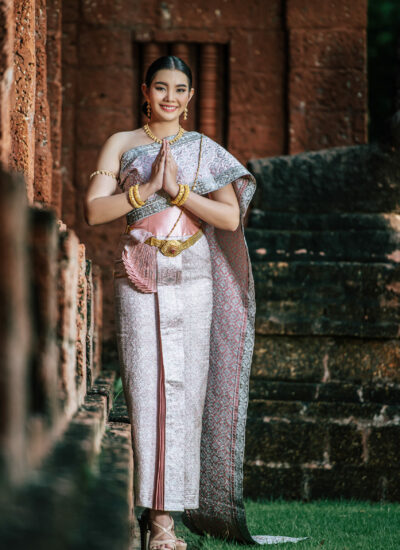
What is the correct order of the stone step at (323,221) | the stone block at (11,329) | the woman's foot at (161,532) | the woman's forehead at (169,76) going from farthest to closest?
the stone step at (323,221), the woman's forehead at (169,76), the woman's foot at (161,532), the stone block at (11,329)

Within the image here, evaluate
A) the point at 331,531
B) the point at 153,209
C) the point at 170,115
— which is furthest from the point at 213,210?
the point at 331,531

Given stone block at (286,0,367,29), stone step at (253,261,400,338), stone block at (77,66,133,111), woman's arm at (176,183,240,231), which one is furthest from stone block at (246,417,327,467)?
stone block at (286,0,367,29)

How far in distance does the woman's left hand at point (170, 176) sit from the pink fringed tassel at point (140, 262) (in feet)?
0.57

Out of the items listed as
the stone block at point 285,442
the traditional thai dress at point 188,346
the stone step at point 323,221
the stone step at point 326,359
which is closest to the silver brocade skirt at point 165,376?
the traditional thai dress at point 188,346

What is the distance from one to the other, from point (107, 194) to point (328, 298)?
65.4 inches

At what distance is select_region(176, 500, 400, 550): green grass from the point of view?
9.17 ft

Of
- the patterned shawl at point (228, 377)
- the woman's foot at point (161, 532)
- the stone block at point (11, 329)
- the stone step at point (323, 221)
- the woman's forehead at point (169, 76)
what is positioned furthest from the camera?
the stone step at point (323, 221)

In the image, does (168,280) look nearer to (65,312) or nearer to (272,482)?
(65,312)

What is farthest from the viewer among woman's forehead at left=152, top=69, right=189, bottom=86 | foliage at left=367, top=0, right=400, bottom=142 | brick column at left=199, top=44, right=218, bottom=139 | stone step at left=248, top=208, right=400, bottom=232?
foliage at left=367, top=0, right=400, bottom=142

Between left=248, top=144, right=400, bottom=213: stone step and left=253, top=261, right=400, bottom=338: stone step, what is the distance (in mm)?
456

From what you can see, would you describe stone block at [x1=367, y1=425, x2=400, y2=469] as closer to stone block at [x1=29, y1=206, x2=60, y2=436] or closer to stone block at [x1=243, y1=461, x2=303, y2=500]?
stone block at [x1=243, y1=461, x2=303, y2=500]

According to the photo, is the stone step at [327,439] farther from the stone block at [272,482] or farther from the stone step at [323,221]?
the stone step at [323,221]

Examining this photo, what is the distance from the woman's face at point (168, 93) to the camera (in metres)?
2.55

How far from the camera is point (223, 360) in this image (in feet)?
9.06
